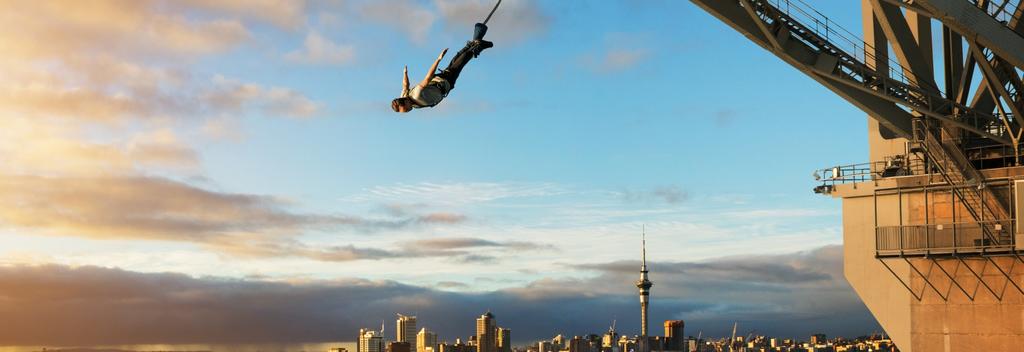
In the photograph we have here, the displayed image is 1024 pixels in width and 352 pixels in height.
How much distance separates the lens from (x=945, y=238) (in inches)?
1898

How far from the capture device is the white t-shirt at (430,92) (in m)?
33.3

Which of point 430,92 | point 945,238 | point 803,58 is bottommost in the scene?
point 945,238

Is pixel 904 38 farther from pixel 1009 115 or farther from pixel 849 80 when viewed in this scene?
pixel 1009 115

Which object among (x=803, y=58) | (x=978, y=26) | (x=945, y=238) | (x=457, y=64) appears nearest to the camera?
(x=457, y=64)

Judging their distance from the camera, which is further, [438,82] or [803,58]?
[803,58]

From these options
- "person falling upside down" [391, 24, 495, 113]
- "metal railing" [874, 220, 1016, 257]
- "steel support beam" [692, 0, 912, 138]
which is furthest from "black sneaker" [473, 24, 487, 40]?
"metal railing" [874, 220, 1016, 257]

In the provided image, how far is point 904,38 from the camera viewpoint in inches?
Result: 1852

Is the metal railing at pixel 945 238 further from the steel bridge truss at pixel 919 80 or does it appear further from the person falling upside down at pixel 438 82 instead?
the person falling upside down at pixel 438 82

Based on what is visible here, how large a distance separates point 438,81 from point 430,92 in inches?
21.8

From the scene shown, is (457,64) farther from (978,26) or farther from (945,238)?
(945,238)

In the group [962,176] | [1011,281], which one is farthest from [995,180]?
[1011,281]

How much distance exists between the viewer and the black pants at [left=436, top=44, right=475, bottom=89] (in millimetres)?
34469

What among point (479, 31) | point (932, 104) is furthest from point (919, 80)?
point (479, 31)

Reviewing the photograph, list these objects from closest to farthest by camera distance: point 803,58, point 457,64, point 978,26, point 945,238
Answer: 1. point 457,64
2. point 978,26
3. point 803,58
4. point 945,238
